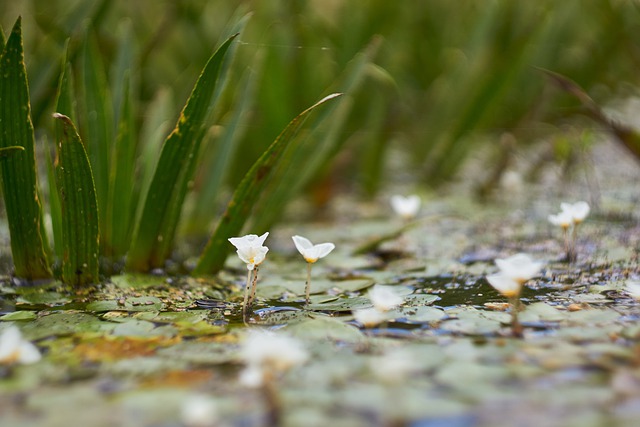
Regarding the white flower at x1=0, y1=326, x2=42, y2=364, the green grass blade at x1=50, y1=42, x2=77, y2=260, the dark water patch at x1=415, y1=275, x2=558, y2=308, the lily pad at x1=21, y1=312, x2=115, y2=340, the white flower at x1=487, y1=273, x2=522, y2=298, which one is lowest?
the dark water patch at x1=415, y1=275, x2=558, y2=308

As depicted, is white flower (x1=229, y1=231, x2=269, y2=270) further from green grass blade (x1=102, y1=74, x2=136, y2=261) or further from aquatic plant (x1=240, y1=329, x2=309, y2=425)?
green grass blade (x1=102, y1=74, x2=136, y2=261)

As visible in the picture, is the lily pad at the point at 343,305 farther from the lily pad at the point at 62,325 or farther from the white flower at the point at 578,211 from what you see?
the white flower at the point at 578,211

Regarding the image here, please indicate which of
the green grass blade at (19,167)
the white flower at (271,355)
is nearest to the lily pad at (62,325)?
the green grass blade at (19,167)

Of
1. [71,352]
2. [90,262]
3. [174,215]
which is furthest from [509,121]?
[71,352]

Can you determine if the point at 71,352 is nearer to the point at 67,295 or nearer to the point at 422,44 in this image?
the point at 67,295

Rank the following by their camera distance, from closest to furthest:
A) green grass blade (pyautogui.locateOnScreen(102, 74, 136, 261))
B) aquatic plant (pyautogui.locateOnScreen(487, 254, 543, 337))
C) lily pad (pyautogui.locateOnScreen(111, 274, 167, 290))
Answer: aquatic plant (pyautogui.locateOnScreen(487, 254, 543, 337)) → lily pad (pyautogui.locateOnScreen(111, 274, 167, 290)) → green grass blade (pyautogui.locateOnScreen(102, 74, 136, 261))

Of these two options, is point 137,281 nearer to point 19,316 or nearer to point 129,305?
point 129,305

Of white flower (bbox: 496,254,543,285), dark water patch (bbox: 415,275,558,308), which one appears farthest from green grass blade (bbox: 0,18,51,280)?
white flower (bbox: 496,254,543,285)
